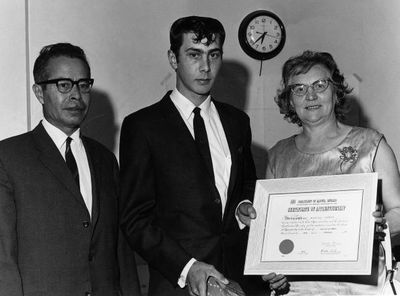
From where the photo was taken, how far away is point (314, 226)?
9.21 ft

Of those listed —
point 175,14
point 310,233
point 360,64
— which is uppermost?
point 175,14

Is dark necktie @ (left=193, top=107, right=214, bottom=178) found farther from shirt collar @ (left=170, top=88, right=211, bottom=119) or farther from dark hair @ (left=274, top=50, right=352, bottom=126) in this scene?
dark hair @ (left=274, top=50, right=352, bottom=126)

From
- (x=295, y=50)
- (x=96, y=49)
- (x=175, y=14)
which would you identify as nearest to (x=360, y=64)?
(x=295, y=50)

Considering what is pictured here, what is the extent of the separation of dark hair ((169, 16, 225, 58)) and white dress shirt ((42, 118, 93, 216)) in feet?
2.03

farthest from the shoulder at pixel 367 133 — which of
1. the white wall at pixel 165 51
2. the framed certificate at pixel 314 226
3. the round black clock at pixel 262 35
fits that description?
the round black clock at pixel 262 35

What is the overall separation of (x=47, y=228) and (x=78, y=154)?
39 centimetres

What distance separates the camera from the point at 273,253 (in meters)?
2.83

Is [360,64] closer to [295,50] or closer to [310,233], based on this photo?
[295,50]

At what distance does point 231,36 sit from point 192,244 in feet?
8.48

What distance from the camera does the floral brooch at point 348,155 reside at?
2.95m

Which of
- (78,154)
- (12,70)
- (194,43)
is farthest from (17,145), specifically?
(12,70)

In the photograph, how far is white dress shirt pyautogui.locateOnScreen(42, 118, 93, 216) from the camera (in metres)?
2.96

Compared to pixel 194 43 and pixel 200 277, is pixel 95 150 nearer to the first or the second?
pixel 194 43

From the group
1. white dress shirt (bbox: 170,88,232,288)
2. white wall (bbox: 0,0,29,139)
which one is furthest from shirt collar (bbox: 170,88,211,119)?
white wall (bbox: 0,0,29,139)
